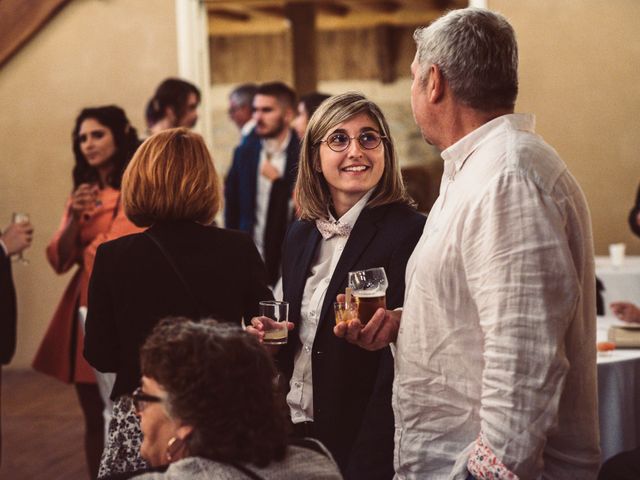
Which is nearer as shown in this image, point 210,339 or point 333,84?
point 210,339

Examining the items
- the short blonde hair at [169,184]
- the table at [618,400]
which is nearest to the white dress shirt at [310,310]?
the short blonde hair at [169,184]

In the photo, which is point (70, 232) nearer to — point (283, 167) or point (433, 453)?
point (283, 167)

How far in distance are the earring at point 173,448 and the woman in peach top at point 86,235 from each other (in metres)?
2.26

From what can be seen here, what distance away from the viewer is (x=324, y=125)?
8.40 ft

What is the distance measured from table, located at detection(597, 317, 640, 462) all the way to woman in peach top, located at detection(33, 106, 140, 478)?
2109 mm

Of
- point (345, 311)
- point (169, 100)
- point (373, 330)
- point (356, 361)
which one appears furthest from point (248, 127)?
point (373, 330)

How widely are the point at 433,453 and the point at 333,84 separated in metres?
11.9

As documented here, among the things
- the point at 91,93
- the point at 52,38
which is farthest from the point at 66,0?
the point at 91,93

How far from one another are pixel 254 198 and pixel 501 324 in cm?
429

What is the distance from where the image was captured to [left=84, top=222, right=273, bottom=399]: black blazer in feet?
7.77

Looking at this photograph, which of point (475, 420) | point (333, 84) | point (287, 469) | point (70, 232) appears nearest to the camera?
point (287, 469)

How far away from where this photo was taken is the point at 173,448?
167 centimetres

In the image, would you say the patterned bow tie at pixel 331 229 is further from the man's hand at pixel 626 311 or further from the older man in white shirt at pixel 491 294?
the man's hand at pixel 626 311

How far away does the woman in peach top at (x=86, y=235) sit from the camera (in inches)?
155
